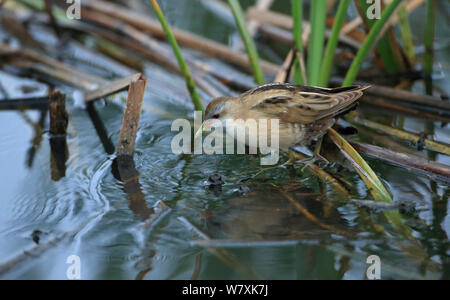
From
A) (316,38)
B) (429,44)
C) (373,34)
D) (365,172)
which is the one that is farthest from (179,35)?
(365,172)

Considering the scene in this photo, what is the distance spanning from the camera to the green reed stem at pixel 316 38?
401 centimetres

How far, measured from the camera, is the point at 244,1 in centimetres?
716

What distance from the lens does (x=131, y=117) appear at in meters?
3.88

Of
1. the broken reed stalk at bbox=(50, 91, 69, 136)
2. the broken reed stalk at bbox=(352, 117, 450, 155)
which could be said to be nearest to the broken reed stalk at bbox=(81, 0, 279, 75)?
the broken reed stalk at bbox=(352, 117, 450, 155)

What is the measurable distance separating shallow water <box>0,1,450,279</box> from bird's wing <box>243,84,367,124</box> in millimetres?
381

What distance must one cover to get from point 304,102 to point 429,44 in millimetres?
1982

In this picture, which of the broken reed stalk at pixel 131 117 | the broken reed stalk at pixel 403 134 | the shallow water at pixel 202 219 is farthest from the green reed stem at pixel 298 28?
the broken reed stalk at pixel 131 117

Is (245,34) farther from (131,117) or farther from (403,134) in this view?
(403,134)

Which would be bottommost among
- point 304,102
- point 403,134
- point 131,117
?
point 403,134

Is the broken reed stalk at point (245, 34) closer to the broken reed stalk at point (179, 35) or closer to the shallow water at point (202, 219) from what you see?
the broken reed stalk at point (179, 35)
